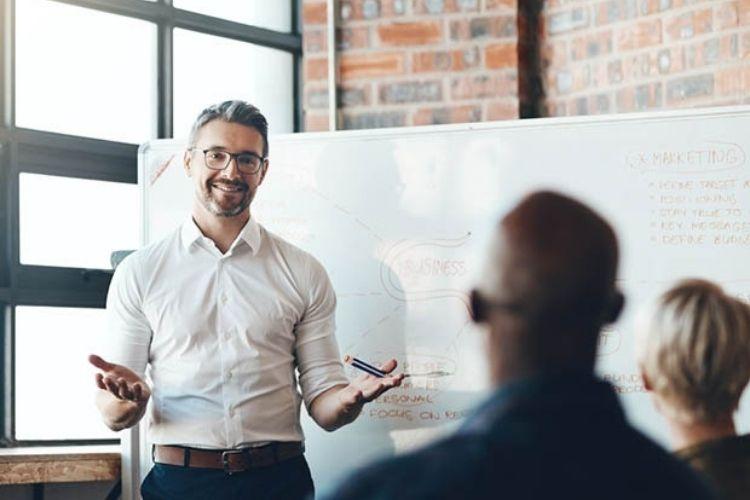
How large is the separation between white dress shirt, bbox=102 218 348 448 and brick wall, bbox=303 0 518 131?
3.37 ft

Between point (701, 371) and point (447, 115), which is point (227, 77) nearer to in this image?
point (447, 115)

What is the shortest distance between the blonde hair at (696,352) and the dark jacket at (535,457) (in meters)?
0.21

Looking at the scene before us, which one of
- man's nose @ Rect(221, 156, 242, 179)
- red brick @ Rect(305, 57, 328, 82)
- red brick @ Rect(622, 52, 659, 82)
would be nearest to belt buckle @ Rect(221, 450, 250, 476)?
man's nose @ Rect(221, 156, 242, 179)

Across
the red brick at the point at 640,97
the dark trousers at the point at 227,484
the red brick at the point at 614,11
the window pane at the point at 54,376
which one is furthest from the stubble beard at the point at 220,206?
the red brick at the point at 614,11

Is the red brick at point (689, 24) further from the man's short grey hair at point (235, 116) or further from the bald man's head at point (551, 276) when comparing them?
the bald man's head at point (551, 276)

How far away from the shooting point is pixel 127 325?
9.75 ft

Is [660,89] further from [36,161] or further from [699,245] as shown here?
[36,161]

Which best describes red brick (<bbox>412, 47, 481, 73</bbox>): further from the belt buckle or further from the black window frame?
the belt buckle

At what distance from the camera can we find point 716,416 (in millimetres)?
923

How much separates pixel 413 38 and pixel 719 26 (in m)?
0.95

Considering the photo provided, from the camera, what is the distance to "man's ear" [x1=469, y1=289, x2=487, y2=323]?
0.68m

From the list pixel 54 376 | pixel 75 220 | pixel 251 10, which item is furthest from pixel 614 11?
pixel 54 376

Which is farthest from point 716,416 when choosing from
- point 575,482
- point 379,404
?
point 379,404

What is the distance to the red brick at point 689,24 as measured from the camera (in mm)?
3525
